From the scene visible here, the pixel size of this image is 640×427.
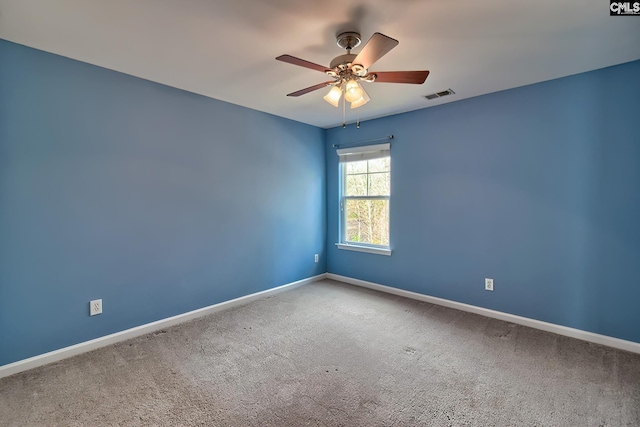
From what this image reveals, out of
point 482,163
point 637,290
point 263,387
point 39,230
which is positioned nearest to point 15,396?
point 39,230

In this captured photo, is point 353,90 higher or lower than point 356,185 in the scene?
higher

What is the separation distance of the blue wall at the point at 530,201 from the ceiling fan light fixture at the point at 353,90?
1.71 metres

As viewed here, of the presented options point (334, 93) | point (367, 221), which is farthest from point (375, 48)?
point (367, 221)

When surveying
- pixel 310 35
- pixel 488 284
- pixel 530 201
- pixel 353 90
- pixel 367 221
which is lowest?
pixel 488 284

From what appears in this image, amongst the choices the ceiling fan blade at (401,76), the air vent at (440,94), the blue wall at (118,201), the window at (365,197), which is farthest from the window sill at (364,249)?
the ceiling fan blade at (401,76)

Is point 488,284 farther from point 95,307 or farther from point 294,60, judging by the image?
point 95,307

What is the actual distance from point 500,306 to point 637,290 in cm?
105

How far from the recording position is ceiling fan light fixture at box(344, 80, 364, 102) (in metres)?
2.15

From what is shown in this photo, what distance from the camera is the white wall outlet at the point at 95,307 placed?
2.50m

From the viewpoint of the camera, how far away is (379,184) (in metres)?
4.16

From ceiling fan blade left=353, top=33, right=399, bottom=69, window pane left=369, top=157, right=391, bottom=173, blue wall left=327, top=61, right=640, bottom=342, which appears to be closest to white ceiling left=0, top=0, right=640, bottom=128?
ceiling fan blade left=353, top=33, right=399, bottom=69

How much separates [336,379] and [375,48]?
2.21 metres

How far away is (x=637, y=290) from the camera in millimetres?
2426

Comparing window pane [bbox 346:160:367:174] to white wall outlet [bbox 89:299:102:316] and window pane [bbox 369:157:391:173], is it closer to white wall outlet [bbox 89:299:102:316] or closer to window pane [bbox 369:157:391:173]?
window pane [bbox 369:157:391:173]
